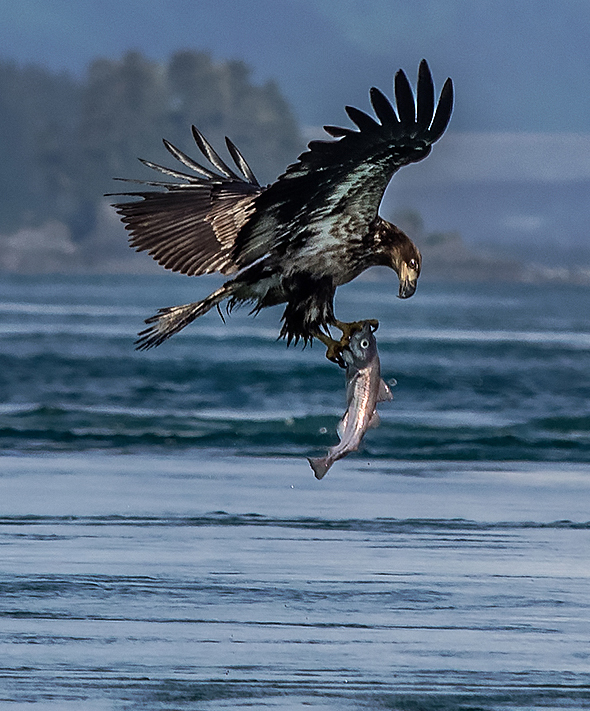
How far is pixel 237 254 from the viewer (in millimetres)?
7211

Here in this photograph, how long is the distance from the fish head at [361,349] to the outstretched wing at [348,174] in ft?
2.13

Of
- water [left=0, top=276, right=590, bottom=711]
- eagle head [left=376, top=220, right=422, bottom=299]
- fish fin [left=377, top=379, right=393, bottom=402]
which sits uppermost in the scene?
eagle head [left=376, top=220, right=422, bottom=299]

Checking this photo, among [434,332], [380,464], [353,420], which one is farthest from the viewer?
[434,332]

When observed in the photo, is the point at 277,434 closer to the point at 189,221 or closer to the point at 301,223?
the point at 189,221

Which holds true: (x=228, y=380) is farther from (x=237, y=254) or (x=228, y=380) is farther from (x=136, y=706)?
(x=136, y=706)

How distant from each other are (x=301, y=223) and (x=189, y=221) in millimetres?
879

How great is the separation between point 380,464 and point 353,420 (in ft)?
16.1

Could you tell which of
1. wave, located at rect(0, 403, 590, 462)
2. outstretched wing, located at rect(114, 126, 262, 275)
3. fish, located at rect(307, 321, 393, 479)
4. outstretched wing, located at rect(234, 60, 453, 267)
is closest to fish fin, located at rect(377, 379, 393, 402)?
fish, located at rect(307, 321, 393, 479)

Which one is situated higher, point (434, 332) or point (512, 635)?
point (434, 332)

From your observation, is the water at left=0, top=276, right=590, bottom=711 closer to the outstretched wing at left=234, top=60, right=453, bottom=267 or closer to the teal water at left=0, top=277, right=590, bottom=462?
the teal water at left=0, top=277, right=590, bottom=462

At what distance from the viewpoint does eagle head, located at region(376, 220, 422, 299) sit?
6.63 m

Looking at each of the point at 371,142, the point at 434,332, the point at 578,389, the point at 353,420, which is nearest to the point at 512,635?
the point at 353,420

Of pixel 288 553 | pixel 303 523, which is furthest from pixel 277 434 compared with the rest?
pixel 288 553

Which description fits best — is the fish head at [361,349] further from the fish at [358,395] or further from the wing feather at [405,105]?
the wing feather at [405,105]
